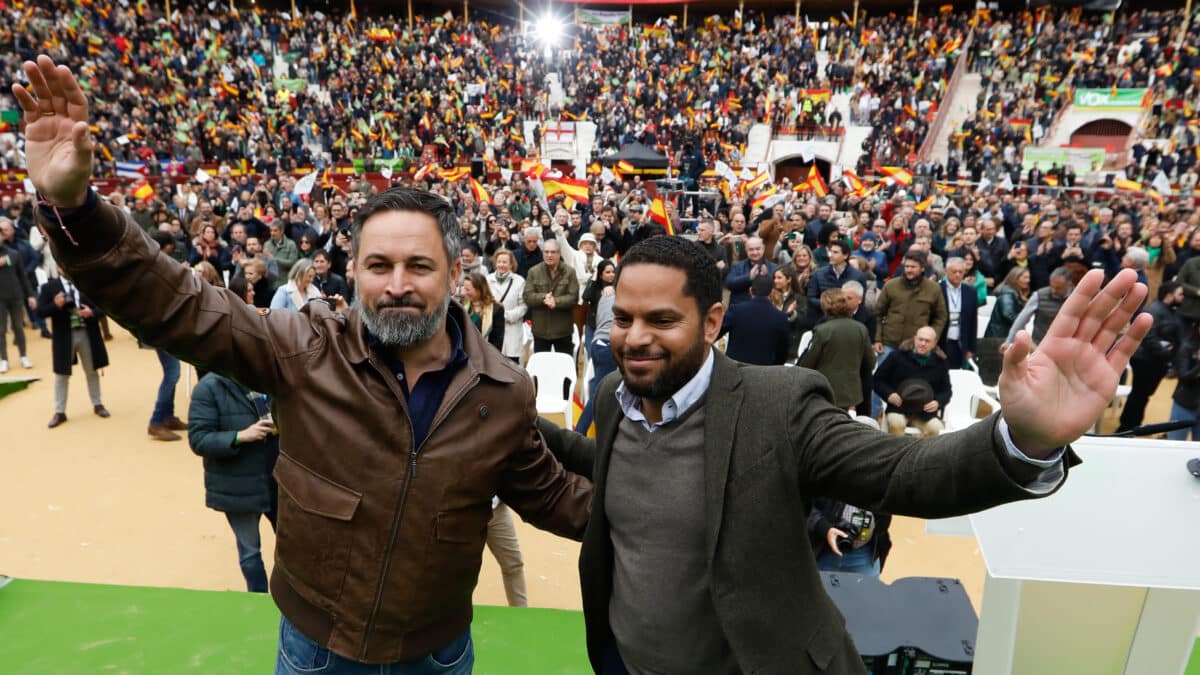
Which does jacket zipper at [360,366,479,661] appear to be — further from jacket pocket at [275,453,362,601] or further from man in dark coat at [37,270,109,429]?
man in dark coat at [37,270,109,429]

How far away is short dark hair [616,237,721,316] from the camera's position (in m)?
1.63

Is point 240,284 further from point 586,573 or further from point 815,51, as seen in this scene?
point 815,51

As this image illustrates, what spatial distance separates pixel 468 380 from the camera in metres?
1.71

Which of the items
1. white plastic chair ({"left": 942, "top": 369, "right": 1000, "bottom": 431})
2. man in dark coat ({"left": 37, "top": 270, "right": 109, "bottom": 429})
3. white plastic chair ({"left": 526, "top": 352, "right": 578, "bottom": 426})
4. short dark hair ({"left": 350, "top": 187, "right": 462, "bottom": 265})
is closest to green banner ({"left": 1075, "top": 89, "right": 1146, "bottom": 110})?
white plastic chair ({"left": 942, "top": 369, "right": 1000, "bottom": 431})

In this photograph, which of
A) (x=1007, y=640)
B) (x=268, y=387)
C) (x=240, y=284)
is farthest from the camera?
(x=240, y=284)

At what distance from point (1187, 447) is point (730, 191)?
14.2 meters

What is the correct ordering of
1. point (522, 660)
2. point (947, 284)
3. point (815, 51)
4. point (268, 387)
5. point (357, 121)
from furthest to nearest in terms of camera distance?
point (815, 51), point (357, 121), point (947, 284), point (522, 660), point (268, 387)

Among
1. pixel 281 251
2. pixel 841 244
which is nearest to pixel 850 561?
pixel 841 244

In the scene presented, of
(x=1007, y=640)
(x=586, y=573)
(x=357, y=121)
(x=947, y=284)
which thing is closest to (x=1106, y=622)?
(x=1007, y=640)

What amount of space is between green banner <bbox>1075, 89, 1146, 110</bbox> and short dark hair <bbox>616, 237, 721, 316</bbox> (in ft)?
99.2

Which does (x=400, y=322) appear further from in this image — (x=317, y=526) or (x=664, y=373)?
(x=664, y=373)

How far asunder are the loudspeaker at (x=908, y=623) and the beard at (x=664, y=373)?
45.8 inches

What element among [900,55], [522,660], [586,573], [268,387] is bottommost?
[522,660]

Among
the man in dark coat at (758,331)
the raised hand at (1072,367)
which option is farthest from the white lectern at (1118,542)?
the man in dark coat at (758,331)
